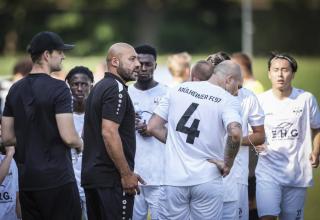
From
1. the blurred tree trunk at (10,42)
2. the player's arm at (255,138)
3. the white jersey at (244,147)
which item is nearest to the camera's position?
the white jersey at (244,147)

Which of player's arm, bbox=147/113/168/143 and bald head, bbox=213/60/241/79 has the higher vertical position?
bald head, bbox=213/60/241/79

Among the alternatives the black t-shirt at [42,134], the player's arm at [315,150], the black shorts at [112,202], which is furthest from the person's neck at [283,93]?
A: the black t-shirt at [42,134]

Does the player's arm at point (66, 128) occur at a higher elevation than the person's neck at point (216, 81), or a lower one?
lower

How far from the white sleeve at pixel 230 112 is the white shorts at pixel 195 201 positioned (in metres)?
0.65

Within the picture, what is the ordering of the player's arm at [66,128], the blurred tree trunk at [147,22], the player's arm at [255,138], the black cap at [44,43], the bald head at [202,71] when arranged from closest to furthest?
the player's arm at [66,128]
the black cap at [44,43]
the bald head at [202,71]
the player's arm at [255,138]
the blurred tree trunk at [147,22]

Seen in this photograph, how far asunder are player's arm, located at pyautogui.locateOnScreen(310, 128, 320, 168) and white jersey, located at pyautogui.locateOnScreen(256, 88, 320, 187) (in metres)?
0.06

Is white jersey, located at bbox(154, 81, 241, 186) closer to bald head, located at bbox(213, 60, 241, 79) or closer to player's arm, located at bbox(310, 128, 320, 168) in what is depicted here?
bald head, located at bbox(213, 60, 241, 79)

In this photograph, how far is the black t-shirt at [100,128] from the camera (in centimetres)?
881

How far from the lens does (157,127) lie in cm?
974

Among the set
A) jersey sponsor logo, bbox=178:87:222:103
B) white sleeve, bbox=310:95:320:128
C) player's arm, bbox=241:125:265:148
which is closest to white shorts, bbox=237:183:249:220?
player's arm, bbox=241:125:265:148

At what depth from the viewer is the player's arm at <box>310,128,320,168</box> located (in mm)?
11508

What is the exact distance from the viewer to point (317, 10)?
63.1 meters

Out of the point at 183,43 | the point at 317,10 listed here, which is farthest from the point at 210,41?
the point at 317,10

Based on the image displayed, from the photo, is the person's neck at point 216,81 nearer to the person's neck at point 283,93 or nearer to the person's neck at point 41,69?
the person's neck at point 41,69
